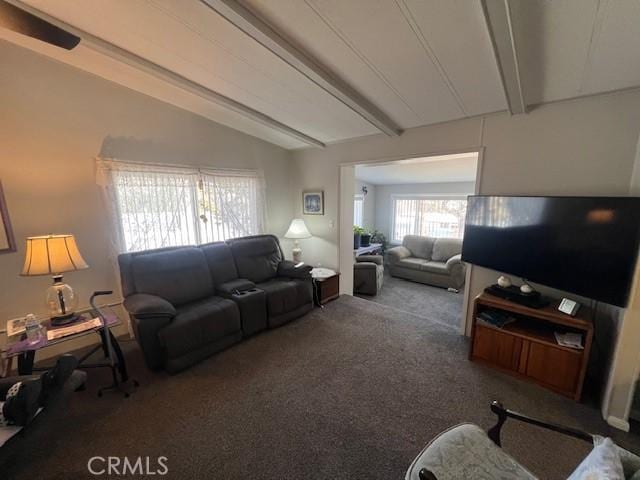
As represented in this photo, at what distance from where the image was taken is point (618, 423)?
1.74 metres

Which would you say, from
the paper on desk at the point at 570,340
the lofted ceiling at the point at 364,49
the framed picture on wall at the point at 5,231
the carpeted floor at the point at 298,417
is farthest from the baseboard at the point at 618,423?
the framed picture on wall at the point at 5,231

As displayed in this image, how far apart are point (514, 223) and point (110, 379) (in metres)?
3.69

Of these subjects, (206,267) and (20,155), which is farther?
(206,267)

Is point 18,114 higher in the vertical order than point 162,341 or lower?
higher

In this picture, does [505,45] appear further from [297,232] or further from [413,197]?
[413,197]

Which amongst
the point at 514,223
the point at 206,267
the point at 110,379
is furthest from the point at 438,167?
the point at 110,379

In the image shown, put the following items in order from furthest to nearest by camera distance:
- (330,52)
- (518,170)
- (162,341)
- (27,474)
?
(518,170), (162,341), (330,52), (27,474)

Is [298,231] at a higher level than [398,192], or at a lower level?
lower

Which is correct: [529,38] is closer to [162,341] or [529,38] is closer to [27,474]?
[162,341]

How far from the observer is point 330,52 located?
6.03 feet

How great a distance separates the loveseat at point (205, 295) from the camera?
7.39 ft

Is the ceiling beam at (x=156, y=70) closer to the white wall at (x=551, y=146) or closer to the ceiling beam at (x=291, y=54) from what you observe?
the ceiling beam at (x=291, y=54)

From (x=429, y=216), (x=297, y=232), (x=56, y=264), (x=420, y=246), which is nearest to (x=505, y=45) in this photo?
(x=297, y=232)

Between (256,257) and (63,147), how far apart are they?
2.18 metres
